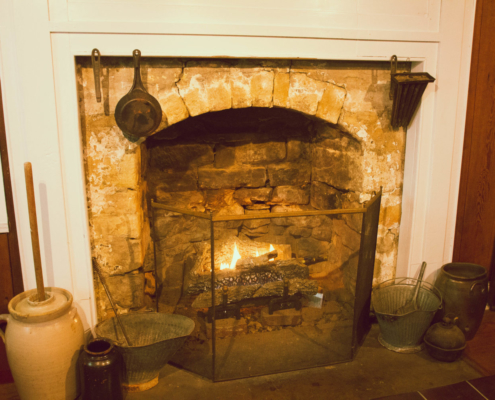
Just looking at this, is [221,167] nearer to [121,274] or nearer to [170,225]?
[170,225]

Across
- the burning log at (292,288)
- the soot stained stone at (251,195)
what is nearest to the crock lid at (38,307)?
the burning log at (292,288)

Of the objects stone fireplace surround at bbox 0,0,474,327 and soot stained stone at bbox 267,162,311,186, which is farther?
soot stained stone at bbox 267,162,311,186

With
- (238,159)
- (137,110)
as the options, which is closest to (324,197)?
(238,159)

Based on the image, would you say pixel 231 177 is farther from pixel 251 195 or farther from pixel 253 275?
pixel 253 275

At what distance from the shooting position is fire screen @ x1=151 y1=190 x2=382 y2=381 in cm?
242

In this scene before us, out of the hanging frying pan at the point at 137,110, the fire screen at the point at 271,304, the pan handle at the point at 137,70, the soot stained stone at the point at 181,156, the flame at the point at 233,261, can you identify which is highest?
the pan handle at the point at 137,70

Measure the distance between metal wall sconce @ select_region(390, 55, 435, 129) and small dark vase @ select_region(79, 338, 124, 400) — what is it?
2.11 metres

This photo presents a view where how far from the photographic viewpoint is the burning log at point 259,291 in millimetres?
2611

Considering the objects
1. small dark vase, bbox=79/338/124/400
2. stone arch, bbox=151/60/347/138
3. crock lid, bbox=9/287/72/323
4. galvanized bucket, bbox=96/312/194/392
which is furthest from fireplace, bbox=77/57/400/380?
small dark vase, bbox=79/338/124/400

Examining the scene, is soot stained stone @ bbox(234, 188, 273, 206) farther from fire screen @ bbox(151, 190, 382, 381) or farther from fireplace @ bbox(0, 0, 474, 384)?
fireplace @ bbox(0, 0, 474, 384)

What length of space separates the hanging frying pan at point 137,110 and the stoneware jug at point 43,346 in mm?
954

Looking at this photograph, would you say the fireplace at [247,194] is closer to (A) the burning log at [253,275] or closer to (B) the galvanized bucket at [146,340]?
(A) the burning log at [253,275]

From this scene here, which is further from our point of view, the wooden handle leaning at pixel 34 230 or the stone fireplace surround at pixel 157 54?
the stone fireplace surround at pixel 157 54

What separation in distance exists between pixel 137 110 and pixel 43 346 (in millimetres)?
1257
